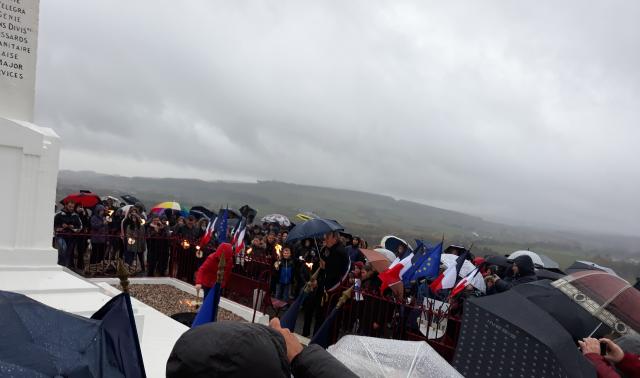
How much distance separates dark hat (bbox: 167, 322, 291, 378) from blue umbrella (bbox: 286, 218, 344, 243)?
6.82 meters

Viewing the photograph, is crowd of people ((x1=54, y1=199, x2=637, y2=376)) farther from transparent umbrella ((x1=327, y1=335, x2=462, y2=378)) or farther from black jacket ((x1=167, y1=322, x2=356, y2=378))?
black jacket ((x1=167, y1=322, x2=356, y2=378))

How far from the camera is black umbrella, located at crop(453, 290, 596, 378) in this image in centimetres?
216

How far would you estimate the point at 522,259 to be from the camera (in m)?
7.68

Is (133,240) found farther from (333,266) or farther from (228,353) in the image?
(228,353)

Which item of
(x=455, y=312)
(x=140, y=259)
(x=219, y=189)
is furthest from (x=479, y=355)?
(x=219, y=189)

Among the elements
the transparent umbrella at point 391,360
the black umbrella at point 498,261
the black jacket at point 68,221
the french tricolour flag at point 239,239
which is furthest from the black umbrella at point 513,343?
the black jacket at point 68,221

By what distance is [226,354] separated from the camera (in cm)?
158

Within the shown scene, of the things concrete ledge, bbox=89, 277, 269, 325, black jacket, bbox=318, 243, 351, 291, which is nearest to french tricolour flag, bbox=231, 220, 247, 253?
concrete ledge, bbox=89, 277, 269, 325

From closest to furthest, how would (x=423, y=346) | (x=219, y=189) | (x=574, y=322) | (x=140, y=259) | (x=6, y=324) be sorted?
(x=6, y=324) < (x=423, y=346) < (x=574, y=322) < (x=140, y=259) < (x=219, y=189)

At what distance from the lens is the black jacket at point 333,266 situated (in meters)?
7.58

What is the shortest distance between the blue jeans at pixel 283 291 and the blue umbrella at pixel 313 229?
209cm

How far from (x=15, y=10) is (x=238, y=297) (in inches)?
274

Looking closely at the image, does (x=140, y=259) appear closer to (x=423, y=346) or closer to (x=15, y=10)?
(x=15, y=10)

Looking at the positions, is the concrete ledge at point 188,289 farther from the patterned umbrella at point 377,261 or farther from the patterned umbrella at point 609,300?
the patterned umbrella at point 609,300
